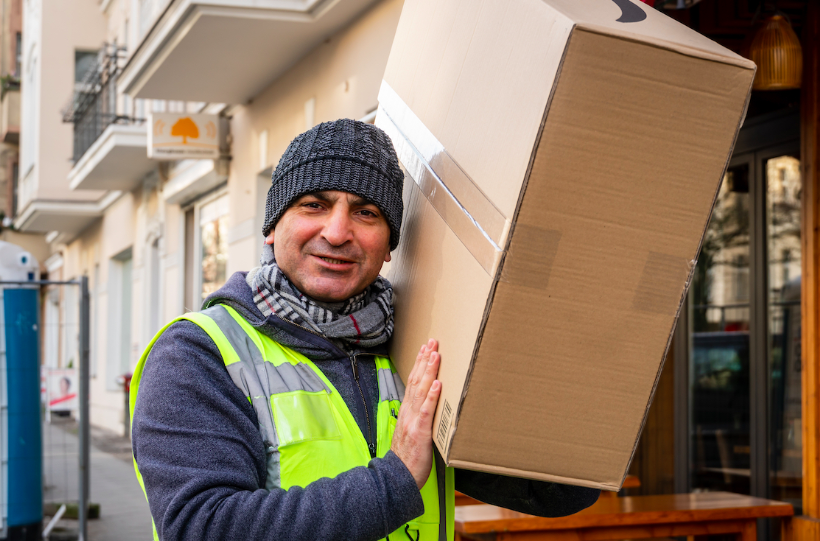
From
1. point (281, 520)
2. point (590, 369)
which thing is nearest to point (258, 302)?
point (281, 520)

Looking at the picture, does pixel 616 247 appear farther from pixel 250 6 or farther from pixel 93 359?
pixel 93 359

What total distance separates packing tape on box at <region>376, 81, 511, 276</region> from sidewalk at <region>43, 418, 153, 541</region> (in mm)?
5285

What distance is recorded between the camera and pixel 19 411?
5656 mm

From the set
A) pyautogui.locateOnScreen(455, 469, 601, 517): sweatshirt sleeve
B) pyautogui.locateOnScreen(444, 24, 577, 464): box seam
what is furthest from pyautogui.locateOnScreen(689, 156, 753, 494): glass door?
pyautogui.locateOnScreen(444, 24, 577, 464): box seam

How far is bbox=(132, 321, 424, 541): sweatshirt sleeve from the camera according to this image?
1.38 meters

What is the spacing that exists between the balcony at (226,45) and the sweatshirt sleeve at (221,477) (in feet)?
16.3

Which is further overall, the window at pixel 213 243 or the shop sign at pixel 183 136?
the window at pixel 213 243

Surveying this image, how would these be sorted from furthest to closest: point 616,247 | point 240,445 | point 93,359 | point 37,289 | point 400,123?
point 93,359 → point 37,289 → point 400,123 → point 240,445 → point 616,247

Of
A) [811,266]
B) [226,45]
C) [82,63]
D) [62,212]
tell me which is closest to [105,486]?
[226,45]

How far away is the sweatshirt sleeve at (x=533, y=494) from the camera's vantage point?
1.78 meters

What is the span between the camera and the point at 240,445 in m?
1.46

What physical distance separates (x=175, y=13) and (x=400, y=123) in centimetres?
532

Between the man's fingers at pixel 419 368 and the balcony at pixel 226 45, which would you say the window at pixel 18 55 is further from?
the man's fingers at pixel 419 368

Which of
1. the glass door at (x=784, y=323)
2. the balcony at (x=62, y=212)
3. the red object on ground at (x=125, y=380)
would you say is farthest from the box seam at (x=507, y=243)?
the balcony at (x=62, y=212)
